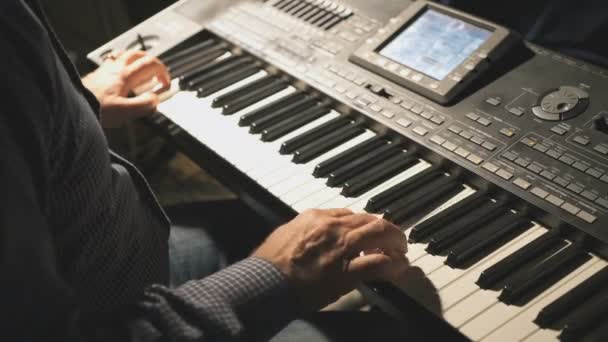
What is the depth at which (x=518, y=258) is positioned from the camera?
0.90 meters

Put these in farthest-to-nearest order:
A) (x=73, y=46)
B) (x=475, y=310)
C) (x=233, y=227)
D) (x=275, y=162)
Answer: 1. (x=73, y=46)
2. (x=233, y=227)
3. (x=275, y=162)
4. (x=475, y=310)

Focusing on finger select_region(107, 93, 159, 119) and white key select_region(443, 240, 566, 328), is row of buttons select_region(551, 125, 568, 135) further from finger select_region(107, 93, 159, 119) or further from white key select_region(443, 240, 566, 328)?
finger select_region(107, 93, 159, 119)

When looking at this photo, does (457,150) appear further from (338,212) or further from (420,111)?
(338,212)

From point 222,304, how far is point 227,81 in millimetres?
670

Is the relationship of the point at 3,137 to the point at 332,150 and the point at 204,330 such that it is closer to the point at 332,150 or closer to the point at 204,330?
the point at 204,330

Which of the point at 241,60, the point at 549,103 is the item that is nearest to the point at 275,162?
the point at 241,60

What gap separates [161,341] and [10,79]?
0.39 m

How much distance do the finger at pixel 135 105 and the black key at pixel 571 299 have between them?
916mm

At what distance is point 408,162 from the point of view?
3.66ft

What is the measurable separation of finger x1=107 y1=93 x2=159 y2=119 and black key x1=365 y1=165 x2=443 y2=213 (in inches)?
23.3

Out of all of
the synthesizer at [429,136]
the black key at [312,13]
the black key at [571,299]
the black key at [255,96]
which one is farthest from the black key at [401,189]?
the black key at [312,13]

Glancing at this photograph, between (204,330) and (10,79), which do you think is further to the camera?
(204,330)

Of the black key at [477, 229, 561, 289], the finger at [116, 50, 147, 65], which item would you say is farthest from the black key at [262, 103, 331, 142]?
the black key at [477, 229, 561, 289]

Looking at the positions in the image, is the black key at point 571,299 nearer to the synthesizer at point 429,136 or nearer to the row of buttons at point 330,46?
the synthesizer at point 429,136
